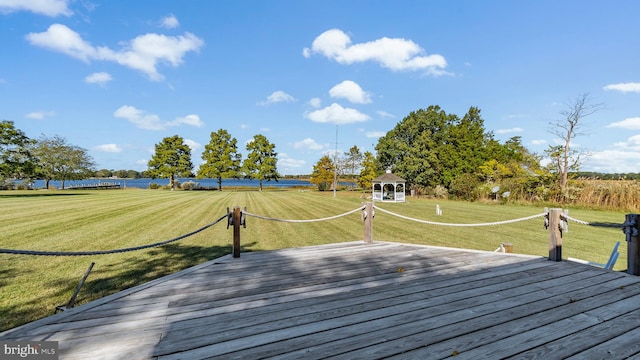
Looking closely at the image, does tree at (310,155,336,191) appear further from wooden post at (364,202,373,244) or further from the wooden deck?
the wooden deck

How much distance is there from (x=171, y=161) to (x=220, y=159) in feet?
25.8

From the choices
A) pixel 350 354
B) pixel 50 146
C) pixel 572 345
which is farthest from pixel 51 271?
pixel 50 146

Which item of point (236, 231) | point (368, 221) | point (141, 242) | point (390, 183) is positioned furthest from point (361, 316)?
point (390, 183)

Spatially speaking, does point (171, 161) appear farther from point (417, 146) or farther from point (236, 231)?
point (236, 231)

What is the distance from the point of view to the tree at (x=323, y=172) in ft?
Answer: 152

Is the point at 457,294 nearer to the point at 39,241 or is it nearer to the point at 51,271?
the point at 51,271

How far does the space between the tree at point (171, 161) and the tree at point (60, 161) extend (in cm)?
855

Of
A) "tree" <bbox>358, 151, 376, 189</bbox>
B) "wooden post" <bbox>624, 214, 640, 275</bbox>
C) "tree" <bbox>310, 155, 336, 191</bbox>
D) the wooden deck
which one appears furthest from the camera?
"tree" <bbox>310, 155, 336, 191</bbox>

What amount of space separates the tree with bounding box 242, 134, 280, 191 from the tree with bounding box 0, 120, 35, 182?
977 inches

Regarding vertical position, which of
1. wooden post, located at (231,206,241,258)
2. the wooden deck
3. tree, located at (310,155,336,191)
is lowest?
the wooden deck

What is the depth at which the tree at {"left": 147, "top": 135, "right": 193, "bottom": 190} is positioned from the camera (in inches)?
1767

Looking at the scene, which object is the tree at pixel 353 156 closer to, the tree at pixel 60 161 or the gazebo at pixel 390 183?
the gazebo at pixel 390 183

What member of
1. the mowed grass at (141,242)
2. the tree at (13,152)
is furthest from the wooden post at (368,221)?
the tree at (13,152)

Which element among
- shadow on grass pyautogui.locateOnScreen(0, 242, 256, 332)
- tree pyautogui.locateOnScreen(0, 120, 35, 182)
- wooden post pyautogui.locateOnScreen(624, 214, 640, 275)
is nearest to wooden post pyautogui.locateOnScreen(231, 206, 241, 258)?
shadow on grass pyautogui.locateOnScreen(0, 242, 256, 332)
